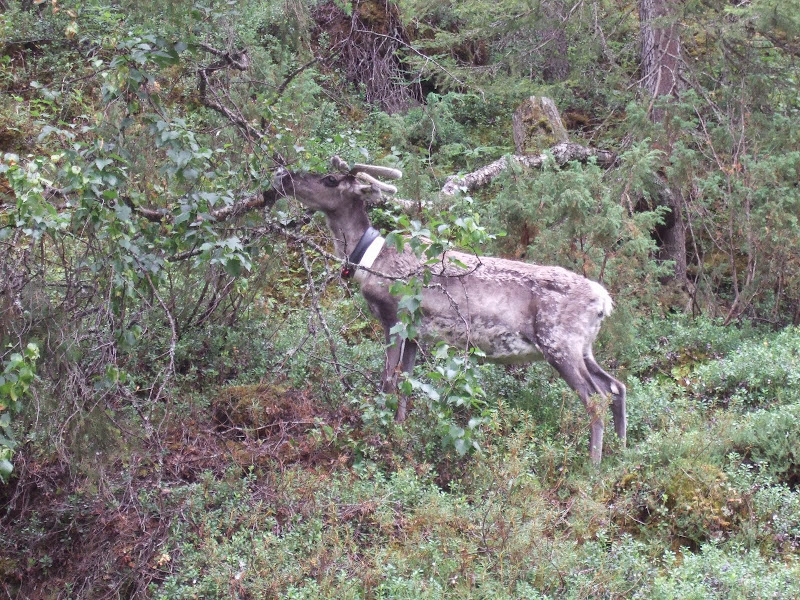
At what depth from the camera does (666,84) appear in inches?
479

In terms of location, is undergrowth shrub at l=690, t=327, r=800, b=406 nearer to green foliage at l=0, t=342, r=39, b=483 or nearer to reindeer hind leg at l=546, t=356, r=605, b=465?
reindeer hind leg at l=546, t=356, r=605, b=465

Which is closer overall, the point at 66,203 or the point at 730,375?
the point at 66,203

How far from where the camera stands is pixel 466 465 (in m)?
6.84

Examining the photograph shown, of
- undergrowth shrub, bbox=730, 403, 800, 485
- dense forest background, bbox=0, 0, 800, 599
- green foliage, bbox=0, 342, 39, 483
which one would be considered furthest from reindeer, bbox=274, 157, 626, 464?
green foliage, bbox=0, 342, 39, 483

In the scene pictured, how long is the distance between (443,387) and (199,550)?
1.95 meters

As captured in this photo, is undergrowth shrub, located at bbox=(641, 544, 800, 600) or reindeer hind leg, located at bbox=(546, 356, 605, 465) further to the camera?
reindeer hind leg, located at bbox=(546, 356, 605, 465)

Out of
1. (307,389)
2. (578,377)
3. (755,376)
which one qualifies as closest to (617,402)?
(578,377)

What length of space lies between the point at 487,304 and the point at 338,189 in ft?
6.03

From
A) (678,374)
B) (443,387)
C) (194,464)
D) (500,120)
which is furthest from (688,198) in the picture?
(194,464)

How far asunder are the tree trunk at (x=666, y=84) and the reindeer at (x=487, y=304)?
4423mm

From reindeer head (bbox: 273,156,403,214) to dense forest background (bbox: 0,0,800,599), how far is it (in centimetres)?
35

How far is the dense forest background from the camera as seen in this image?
5.54 meters

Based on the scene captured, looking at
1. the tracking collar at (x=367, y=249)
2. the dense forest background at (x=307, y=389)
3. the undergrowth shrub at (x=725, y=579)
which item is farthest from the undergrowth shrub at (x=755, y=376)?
the tracking collar at (x=367, y=249)

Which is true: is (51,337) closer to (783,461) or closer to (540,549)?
(540,549)
